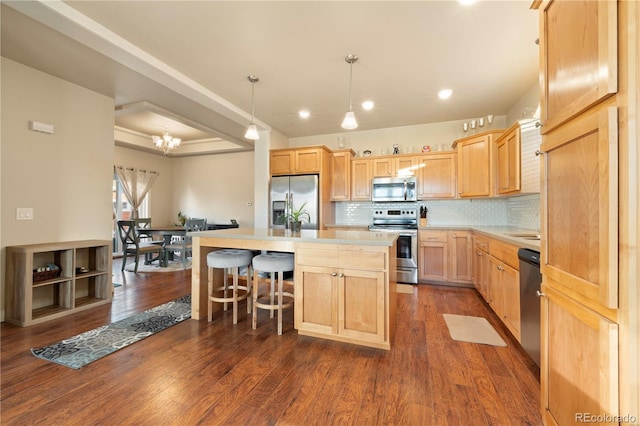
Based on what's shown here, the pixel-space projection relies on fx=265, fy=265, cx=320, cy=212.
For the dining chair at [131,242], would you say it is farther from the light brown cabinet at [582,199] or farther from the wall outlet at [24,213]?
the light brown cabinet at [582,199]

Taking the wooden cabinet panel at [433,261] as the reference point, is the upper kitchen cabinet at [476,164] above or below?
above

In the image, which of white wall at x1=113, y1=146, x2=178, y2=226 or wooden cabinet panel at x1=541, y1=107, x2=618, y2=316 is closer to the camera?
wooden cabinet panel at x1=541, y1=107, x2=618, y2=316

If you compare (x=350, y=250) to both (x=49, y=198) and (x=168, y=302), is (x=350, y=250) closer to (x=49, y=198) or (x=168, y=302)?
(x=168, y=302)

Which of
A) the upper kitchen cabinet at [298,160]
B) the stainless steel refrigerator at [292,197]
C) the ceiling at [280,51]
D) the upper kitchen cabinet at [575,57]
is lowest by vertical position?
the stainless steel refrigerator at [292,197]

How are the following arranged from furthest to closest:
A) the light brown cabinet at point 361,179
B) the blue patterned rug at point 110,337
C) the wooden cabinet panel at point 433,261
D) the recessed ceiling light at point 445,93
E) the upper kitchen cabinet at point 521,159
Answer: the light brown cabinet at point 361,179
the wooden cabinet panel at point 433,261
the recessed ceiling light at point 445,93
the upper kitchen cabinet at point 521,159
the blue patterned rug at point 110,337

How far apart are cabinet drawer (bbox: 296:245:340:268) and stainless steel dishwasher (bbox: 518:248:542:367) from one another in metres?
1.39

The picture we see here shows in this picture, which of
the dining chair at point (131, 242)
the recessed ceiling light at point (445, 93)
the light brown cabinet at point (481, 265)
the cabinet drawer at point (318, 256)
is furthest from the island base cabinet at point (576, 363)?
the dining chair at point (131, 242)

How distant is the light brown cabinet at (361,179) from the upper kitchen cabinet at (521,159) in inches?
79.2

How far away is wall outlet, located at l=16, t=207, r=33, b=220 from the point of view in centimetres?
280

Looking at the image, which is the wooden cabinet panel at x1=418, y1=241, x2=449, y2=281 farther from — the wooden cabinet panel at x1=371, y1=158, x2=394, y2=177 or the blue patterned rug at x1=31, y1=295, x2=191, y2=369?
the blue patterned rug at x1=31, y1=295, x2=191, y2=369

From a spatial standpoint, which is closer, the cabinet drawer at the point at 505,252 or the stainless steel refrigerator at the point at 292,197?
the cabinet drawer at the point at 505,252

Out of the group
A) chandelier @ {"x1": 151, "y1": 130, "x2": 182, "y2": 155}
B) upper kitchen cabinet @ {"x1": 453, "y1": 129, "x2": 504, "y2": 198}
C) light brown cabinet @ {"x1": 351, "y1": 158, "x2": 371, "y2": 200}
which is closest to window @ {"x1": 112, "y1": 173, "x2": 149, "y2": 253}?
chandelier @ {"x1": 151, "y1": 130, "x2": 182, "y2": 155}

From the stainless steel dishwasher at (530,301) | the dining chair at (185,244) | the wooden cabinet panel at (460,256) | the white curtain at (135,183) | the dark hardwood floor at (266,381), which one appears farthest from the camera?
the white curtain at (135,183)

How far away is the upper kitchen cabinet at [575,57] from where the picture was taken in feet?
3.04
